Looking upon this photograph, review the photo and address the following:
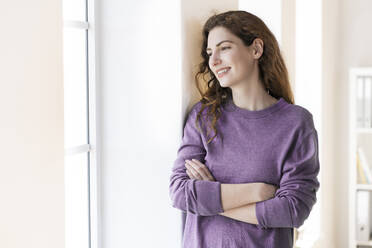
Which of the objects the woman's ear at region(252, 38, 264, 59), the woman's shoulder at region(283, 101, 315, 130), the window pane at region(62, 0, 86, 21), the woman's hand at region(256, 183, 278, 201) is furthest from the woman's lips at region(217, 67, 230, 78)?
the window pane at region(62, 0, 86, 21)

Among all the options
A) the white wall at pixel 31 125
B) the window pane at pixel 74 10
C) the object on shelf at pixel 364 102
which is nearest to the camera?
the white wall at pixel 31 125

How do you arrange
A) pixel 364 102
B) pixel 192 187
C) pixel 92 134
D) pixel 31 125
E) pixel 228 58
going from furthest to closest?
pixel 364 102, pixel 92 134, pixel 228 58, pixel 192 187, pixel 31 125

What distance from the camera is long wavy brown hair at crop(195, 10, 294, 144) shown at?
1505mm

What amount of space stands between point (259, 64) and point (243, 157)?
32 cm

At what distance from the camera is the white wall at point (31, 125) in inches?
35.6

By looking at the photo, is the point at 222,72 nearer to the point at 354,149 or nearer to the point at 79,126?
the point at 79,126

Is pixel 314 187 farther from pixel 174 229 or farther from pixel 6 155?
pixel 6 155

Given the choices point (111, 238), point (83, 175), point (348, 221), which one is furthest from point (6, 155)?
point (348, 221)

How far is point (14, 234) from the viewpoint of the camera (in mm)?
921

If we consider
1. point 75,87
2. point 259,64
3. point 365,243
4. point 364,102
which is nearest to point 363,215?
point 365,243

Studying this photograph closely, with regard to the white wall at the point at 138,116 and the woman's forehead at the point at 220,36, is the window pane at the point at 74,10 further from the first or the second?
the woman's forehead at the point at 220,36

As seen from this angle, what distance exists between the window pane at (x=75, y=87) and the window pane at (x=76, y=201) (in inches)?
2.5

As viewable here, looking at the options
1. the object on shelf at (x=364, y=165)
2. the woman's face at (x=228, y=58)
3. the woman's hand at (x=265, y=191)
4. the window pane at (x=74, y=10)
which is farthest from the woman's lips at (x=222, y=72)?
the object on shelf at (x=364, y=165)

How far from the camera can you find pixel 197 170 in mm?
1448
